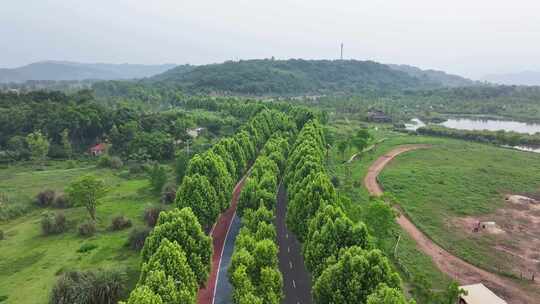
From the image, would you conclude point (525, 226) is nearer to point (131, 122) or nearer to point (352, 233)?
point (352, 233)

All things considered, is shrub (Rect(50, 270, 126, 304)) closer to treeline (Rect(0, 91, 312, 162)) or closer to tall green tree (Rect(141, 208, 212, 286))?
tall green tree (Rect(141, 208, 212, 286))

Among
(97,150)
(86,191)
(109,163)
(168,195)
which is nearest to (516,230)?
(168,195)

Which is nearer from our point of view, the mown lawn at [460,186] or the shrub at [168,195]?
the mown lawn at [460,186]

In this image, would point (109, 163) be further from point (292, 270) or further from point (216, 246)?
point (292, 270)

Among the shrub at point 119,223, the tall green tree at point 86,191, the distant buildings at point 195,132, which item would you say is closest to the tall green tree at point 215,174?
the shrub at point 119,223

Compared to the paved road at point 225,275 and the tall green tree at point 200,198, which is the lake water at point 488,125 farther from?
the tall green tree at point 200,198

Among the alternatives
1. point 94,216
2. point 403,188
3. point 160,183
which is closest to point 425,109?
point 403,188

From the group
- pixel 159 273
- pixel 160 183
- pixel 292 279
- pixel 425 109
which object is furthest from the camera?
pixel 425 109
